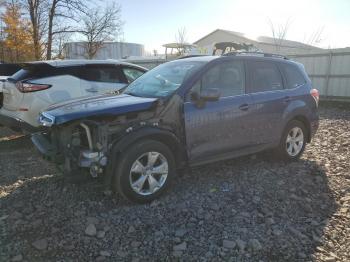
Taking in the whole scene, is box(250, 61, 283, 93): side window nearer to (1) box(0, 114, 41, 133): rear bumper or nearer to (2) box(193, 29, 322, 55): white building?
(1) box(0, 114, 41, 133): rear bumper

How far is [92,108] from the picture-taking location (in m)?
3.94

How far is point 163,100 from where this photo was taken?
430 centimetres

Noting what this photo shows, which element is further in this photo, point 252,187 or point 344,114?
point 344,114

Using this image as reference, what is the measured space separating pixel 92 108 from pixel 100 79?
11.3 ft

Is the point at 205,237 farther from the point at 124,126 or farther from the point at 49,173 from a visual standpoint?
the point at 49,173

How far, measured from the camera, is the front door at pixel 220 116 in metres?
4.49

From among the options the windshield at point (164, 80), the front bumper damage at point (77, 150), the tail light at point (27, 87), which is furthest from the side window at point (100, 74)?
the front bumper damage at point (77, 150)

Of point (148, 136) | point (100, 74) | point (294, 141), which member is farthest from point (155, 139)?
point (100, 74)

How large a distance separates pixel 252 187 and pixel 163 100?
5.67 ft

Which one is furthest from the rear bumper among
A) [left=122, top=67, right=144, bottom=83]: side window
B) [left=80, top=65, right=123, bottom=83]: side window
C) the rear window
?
[left=122, top=67, right=144, bottom=83]: side window

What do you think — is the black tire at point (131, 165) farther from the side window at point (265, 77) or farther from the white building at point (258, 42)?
the white building at point (258, 42)

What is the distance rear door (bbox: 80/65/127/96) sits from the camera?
6.98 meters

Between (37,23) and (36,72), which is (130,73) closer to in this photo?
(36,72)

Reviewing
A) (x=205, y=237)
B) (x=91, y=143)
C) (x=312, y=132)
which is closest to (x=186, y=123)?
(x=91, y=143)
